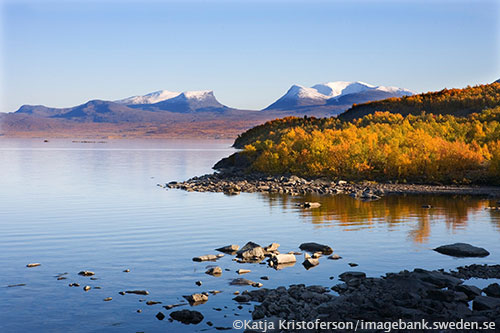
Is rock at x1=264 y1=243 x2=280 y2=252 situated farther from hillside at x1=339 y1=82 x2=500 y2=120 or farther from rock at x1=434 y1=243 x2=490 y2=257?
hillside at x1=339 y1=82 x2=500 y2=120

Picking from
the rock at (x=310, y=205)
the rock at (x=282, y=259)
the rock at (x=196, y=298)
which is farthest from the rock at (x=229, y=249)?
the rock at (x=310, y=205)

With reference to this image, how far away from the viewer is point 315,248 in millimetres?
18609

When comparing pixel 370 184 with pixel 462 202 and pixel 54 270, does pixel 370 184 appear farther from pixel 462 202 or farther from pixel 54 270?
pixel 54 270

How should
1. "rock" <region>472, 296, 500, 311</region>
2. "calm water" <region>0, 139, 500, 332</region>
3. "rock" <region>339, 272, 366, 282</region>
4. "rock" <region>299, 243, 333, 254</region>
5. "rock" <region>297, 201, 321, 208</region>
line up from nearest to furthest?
"rock" <region>472, 296, 500, 311</region> → "calm water" <region>0, 139, 500, 332</region> → "rock" <region>339, 272, 366, 282</region> → "rock" <region>299, 243, 333, 254</region> → "rock" <region>297, 201, 321, 208</region>

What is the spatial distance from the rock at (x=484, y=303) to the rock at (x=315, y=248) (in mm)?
6386

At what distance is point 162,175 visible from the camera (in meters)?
53.4

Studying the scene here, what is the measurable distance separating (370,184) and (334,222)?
15.5 meters

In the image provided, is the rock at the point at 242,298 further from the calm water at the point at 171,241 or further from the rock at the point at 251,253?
the rock at the point at 251,253

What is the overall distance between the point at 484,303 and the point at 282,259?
19.9ft

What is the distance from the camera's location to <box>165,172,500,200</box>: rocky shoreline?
117ft

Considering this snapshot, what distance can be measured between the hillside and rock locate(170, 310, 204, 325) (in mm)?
60480

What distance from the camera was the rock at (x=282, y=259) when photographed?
1666 centimetres

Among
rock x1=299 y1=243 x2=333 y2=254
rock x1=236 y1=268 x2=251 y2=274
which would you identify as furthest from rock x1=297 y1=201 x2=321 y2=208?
rock x1=236 y1=268 x2=251 y2=274

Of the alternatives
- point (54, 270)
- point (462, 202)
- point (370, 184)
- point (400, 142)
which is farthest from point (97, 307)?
point (400, 142)
